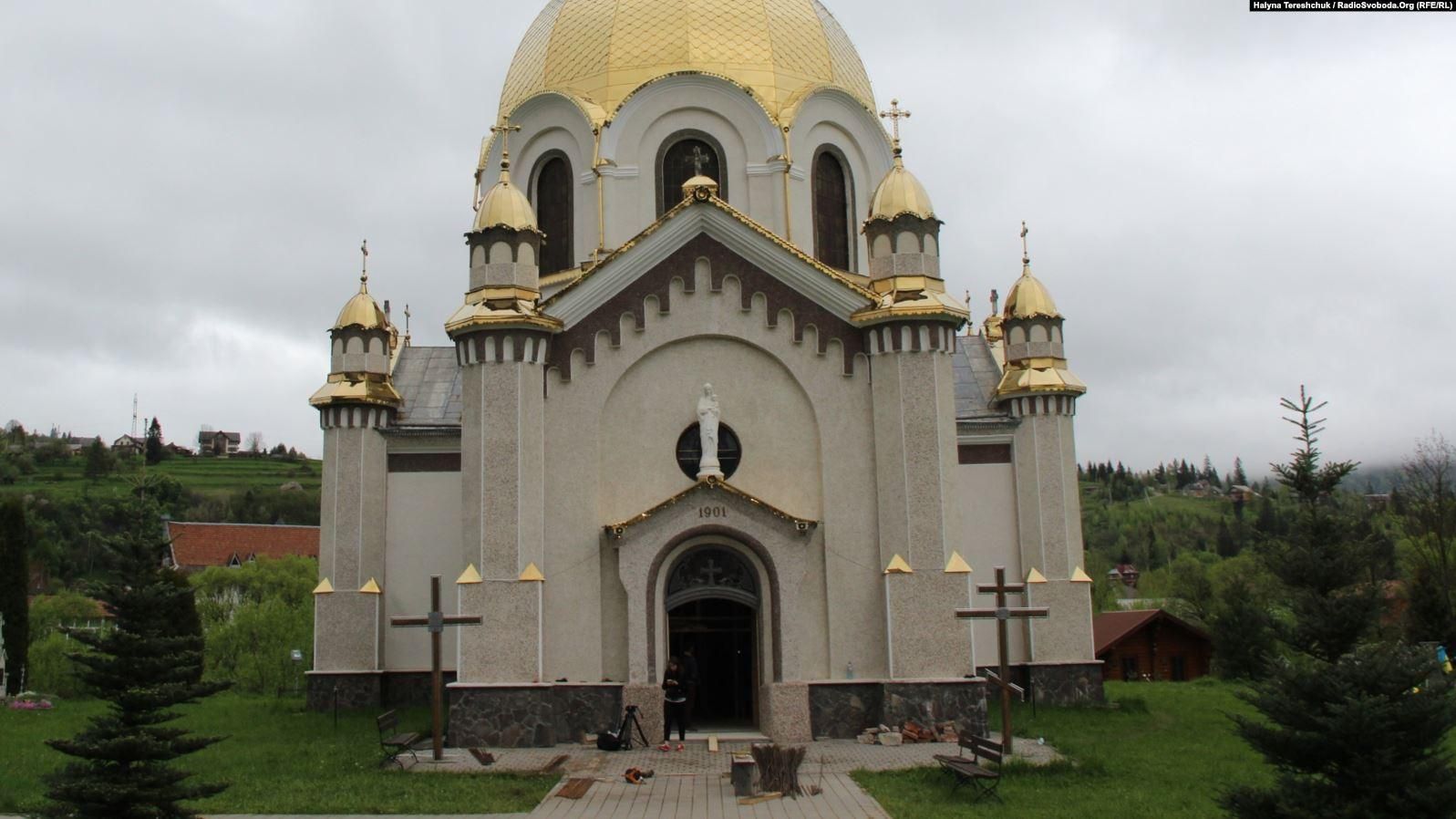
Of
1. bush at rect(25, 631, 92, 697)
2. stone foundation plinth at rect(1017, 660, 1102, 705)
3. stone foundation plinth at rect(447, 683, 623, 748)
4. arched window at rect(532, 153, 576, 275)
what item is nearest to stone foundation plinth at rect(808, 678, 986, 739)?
stone foundation plinth at rect(447, 683, 623, 748)

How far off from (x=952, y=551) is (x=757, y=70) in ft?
35.8

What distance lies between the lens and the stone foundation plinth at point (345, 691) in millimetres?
23797

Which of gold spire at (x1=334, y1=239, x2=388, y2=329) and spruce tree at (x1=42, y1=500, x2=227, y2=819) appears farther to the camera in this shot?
gold spire at (x1=334, y1=239, x2=388, y2=329)

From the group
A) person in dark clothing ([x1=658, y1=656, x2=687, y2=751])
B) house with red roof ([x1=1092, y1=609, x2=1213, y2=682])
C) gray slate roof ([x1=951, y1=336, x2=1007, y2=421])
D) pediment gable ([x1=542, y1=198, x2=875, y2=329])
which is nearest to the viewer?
person in dark clothing ([x1=658, y1=656, x2=687, y2=751])

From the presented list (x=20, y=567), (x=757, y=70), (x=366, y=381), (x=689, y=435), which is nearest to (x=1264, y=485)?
(x=689, y=435)

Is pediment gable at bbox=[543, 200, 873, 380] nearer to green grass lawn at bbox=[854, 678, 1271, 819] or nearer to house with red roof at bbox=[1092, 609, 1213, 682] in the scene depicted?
green grass lawn at bbox=[854, 678, 1271, 819]

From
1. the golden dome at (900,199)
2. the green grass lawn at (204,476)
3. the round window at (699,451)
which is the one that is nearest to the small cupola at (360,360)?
the round window at (699,451)

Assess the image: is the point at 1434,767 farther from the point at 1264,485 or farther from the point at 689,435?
the point at 689,435

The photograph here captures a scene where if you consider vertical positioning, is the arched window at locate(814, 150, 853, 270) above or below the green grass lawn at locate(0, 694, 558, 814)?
above

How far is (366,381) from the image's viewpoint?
24.8 m

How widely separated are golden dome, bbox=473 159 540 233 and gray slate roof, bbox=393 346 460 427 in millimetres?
4334

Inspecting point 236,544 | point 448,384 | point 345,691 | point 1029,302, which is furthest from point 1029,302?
point 236,544

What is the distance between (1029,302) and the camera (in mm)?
25938

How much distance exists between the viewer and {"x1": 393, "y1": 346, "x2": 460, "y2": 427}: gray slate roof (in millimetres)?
25359
